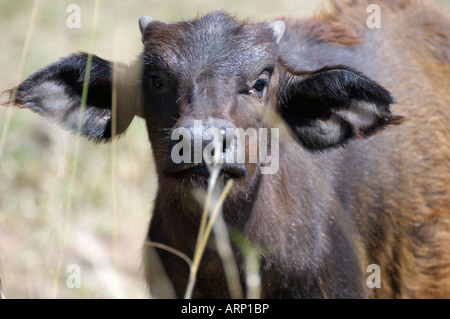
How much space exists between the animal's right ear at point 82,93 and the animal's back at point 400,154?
5.22 feet

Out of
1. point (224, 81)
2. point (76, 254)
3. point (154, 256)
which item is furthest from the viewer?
point (76, 254)

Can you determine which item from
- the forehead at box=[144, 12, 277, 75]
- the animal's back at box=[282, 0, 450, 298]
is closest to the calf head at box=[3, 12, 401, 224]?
the forehead at box=[144, 12, 277, 75]

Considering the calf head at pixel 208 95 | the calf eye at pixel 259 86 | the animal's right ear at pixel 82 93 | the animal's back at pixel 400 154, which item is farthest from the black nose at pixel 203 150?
the animal's back at pixel 400 154

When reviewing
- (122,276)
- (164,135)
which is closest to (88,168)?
(122,276)

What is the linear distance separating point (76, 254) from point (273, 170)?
11.1 ft

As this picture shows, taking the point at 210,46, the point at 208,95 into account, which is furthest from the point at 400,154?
the point at 208,95

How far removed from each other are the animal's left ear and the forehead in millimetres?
356

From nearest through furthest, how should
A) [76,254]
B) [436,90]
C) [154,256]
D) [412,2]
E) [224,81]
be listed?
[224,81], [154,256], [436,90], [412,2], [76,254]

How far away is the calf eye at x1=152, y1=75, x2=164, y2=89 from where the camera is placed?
4952 mm

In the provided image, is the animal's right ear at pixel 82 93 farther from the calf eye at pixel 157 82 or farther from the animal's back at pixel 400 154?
the animal's back at pixel 400 154

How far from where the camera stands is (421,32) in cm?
673

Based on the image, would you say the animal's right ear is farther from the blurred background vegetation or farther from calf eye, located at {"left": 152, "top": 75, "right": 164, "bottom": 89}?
the blurred background vegetation

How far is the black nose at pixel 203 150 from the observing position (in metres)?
4.03
